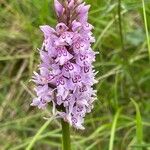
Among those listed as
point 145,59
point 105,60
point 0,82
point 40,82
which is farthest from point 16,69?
point 40,82

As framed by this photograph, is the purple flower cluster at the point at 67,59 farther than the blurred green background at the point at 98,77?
No

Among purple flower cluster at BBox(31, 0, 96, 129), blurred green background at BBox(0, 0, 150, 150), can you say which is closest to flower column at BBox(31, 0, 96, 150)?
purple flower cluster at BBox(31, 0, 96, 129)

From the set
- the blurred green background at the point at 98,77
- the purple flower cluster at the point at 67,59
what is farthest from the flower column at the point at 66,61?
the blurred green background at the point at 98,77

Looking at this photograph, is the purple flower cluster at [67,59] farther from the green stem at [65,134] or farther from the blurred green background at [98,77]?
the blurred green background at [98,77]

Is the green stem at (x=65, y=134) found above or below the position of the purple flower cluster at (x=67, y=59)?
below

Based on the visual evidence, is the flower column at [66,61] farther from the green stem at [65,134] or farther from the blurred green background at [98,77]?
the blurred green background at [98,77]
